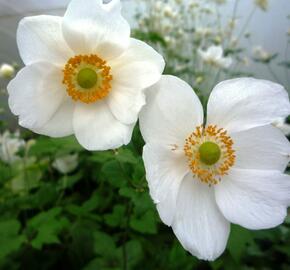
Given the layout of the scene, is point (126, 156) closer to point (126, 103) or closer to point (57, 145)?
point (126, 103)

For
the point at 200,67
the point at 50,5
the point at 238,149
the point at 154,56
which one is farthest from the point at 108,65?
the point at 200,67

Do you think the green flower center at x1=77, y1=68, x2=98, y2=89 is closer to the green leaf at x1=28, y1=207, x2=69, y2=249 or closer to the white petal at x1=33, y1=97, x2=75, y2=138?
the white petal at x1=33, y1=97, x2=75, y2=138

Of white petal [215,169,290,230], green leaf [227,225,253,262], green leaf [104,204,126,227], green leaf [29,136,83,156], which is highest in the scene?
white petal [215,169,290,230]

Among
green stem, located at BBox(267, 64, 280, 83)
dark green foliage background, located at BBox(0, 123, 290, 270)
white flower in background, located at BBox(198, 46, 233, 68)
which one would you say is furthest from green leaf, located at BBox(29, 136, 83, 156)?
green stem, located at BBox(267, 64, 280, 83)

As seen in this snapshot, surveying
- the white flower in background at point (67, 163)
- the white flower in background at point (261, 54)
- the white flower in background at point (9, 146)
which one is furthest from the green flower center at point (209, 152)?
the white flower in background at point (261, 54)

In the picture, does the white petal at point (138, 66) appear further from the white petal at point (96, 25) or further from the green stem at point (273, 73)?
the green stem at point (273, 73)

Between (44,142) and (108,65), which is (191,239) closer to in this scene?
(108,65)

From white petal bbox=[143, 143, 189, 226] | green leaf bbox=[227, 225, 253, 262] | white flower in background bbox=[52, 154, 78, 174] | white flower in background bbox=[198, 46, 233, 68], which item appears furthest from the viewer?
white flower in background bbox=[198, 46, 233, 68]
